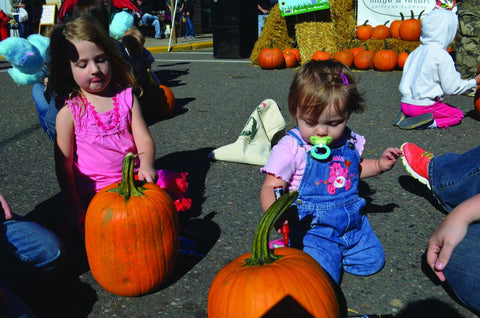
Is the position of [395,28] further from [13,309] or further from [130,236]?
[13,309]

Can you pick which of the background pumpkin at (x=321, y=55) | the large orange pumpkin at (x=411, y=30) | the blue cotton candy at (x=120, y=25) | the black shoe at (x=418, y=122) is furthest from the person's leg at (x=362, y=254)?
the large orange pumpkin at (x=411, y=30)

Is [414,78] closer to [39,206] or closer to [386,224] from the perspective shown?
[386,224]

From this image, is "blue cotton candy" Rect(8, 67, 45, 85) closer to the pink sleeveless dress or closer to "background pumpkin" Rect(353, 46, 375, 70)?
the pink sleeveless dress

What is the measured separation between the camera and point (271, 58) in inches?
383

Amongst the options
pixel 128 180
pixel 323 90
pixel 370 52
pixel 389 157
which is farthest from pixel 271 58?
pixel 128 180

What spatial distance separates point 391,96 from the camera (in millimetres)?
6859

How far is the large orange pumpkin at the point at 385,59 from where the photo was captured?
8.79 m

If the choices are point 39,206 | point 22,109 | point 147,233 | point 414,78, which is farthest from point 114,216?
point 22,109

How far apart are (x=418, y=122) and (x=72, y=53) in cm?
378

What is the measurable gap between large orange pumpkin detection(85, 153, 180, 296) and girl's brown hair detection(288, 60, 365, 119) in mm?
862

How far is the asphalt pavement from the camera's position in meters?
2.19

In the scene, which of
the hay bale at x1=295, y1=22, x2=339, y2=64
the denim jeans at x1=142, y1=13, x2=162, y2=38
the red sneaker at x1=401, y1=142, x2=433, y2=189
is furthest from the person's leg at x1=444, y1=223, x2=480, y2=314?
the denim jeans at x1=142, y1=13, x2=162, y2=38

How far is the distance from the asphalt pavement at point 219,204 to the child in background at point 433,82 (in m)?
0.16

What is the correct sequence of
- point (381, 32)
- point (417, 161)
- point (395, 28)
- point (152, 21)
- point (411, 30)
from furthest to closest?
1. point (152, 21)
2. point (381, 32)
3. point (395, 28)
4. point (411, 30)
5. point (417, 161)
